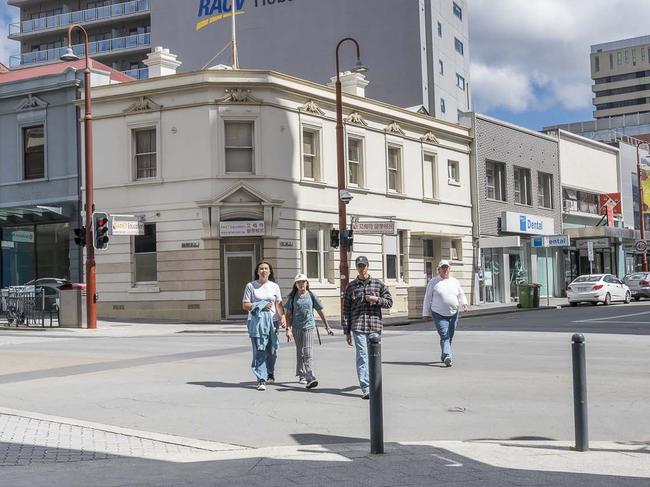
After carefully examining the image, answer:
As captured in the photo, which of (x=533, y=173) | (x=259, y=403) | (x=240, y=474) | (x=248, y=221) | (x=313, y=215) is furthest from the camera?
(x=533, y=173)

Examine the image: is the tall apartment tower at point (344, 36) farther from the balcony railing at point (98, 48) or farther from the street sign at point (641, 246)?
the street sign at point (641, 246)

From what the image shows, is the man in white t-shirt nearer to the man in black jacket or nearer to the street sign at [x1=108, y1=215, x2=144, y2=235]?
the man in black jacket

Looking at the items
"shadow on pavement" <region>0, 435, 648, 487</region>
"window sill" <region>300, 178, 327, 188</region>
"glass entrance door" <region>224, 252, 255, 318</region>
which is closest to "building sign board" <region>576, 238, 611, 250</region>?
"window sill" <region>300, 178, 327, 188</region>

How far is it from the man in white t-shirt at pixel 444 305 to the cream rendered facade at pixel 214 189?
14616 millimetres

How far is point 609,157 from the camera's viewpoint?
54281 millimetres

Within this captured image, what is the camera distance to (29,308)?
27.0 metres

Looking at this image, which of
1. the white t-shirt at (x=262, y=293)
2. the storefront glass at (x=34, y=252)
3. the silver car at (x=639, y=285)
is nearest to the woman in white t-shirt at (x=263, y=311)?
the white t-shirt at (x=262, y=293)

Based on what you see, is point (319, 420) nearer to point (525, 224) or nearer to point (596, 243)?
point (525, 224)

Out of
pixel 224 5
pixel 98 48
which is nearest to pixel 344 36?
pixel 224 5

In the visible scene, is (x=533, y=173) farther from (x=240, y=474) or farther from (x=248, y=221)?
(x=240, y=474)

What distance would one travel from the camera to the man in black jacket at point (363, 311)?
421 inches

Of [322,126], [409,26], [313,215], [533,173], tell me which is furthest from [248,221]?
[409,26]

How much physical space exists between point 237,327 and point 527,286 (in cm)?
1466

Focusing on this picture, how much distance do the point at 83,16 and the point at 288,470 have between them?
213 ft
